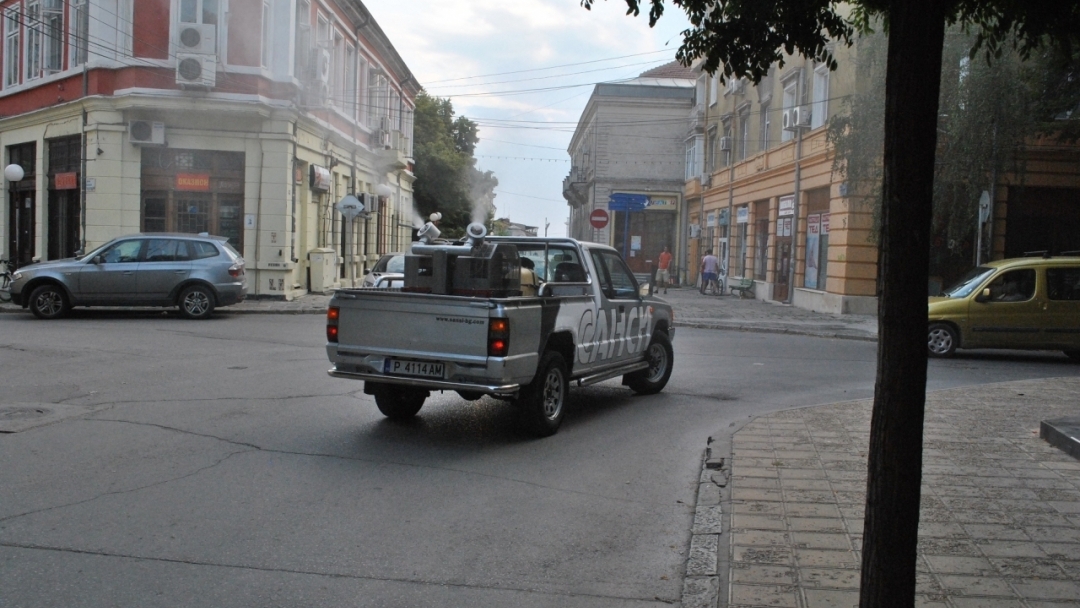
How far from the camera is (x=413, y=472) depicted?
24.0 ft

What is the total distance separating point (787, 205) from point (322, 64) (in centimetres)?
1464

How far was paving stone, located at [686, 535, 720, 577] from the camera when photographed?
16.6 ft

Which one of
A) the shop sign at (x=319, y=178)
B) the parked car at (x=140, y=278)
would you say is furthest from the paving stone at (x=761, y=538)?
the shop sign at (x=319, y=178)

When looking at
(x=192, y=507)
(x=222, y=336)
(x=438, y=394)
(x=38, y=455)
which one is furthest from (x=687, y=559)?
(x=222, y=336)

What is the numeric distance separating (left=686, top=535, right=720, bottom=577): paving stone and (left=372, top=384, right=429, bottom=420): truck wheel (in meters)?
4.31

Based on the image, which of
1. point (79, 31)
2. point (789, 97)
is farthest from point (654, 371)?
point (789, 97)

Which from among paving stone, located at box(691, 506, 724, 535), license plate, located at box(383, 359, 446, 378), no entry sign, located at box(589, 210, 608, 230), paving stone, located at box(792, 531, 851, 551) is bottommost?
paving stone, located at box(691, 506, 724, 535)

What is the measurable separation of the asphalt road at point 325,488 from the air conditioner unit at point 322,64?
15466 millimetres

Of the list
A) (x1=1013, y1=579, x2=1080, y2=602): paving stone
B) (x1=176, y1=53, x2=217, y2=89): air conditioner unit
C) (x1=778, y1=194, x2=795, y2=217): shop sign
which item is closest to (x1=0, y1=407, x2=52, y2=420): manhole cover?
(x1=1013, y1=579, x2=1080, y2=602): paving stone

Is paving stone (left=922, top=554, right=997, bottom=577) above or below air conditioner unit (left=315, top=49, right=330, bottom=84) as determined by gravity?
below

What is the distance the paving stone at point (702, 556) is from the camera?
507 cm

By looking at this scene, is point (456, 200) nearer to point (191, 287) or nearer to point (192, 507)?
point (191, 287)

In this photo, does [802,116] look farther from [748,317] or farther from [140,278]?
[140,278]

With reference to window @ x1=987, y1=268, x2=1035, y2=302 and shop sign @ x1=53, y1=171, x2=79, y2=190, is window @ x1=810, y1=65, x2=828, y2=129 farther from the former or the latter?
shop sign @ x1=53, y1=171, x2=79, y2=190
